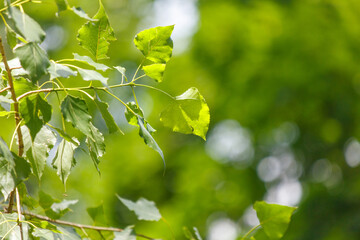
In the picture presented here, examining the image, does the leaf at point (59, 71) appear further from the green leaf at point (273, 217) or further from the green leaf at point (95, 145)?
the green leaf at point (273, 217)

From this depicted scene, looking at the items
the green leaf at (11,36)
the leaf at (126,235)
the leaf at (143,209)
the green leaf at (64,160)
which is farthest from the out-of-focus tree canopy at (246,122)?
the green leaf at (11,36)

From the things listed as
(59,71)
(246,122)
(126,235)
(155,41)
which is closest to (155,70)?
(155,41)

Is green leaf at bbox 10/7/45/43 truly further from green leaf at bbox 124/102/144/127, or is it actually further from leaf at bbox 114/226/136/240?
leaf at bbox 114/226/136/240

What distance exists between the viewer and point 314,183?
4.91 metres

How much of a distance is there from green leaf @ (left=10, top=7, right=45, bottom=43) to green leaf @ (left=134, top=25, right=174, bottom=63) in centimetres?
18

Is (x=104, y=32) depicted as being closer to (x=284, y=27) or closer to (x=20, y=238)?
(x=20, y=238)

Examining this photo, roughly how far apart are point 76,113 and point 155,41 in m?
0.16

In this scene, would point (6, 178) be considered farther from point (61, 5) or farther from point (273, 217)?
point (273, 217)

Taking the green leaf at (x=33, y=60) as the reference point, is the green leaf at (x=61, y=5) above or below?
above

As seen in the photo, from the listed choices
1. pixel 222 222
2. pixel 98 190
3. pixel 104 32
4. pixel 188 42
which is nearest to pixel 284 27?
pixel 188 42

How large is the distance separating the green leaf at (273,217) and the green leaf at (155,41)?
1.12 ft

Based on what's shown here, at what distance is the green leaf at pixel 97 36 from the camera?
0.69 metres

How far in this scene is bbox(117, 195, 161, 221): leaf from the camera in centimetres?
97

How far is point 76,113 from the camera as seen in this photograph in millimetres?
642
